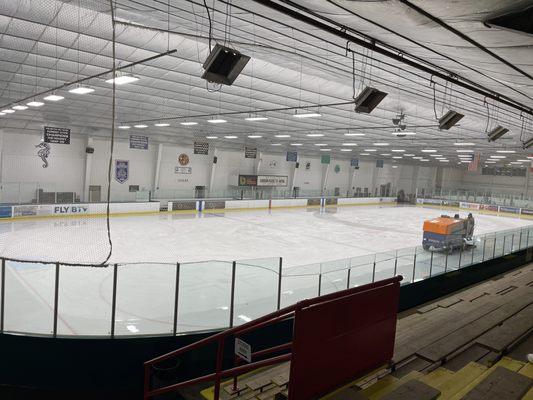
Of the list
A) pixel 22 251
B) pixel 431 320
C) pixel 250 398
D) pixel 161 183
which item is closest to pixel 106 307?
pixel 250 398

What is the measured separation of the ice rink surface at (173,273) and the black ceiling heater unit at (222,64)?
298 centimetres

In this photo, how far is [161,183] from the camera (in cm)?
3478

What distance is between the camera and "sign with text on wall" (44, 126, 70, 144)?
845 inches

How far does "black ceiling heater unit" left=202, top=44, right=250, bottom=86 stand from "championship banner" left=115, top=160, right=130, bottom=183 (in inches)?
1068

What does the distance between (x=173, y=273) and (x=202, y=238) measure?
12.9 m

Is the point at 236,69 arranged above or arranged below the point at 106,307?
above

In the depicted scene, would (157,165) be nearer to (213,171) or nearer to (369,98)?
(213,171)

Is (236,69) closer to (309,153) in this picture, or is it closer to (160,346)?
(160,346)

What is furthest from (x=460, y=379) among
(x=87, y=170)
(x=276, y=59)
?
(x=87, y=170)

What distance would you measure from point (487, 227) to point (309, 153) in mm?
20806

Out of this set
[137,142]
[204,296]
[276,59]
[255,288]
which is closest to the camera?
[204,296]

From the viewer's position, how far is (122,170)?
32.1 meters

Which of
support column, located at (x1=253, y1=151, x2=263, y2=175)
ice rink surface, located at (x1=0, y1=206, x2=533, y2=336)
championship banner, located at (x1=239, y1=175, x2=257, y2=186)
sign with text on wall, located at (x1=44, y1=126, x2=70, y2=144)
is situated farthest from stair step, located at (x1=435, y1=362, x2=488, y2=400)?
support column, located at (x1=253, y1=151, x2=263, y2=175)

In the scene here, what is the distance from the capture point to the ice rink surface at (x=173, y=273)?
661 cm
